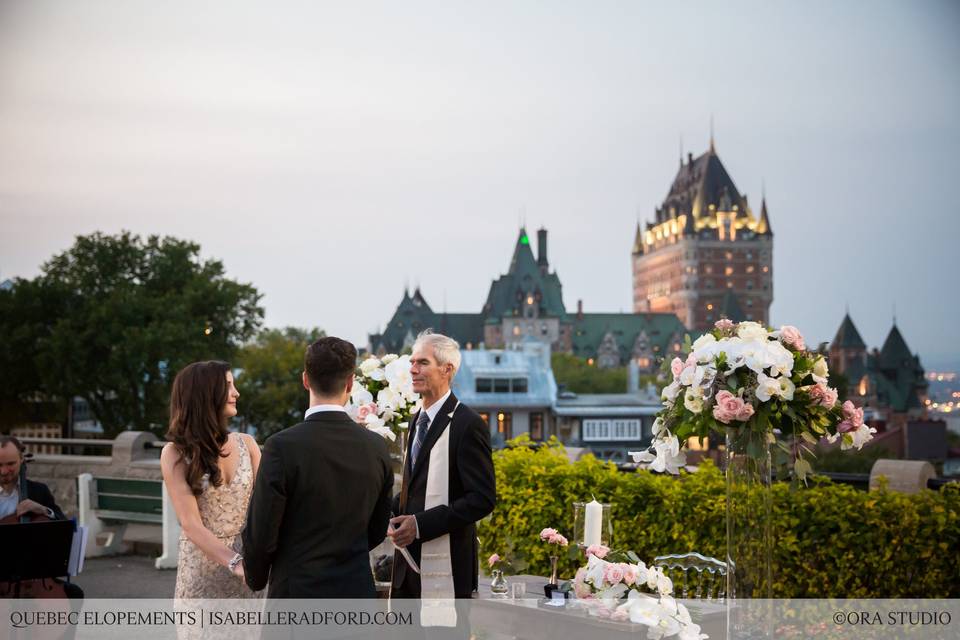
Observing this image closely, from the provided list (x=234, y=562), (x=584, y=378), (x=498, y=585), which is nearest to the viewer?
(x=234, y=562)

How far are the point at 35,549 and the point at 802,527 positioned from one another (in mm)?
4910

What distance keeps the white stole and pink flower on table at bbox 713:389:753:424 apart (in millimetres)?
1223

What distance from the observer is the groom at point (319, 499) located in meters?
3.69

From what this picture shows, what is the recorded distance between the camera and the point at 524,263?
150m

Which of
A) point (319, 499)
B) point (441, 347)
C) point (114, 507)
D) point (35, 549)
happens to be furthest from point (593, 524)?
point (114, 507)

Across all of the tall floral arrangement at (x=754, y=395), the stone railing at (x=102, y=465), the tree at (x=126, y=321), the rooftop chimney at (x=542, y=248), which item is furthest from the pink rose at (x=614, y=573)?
the rooftop chimney at (x=542, y=248)

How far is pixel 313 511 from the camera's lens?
375 cm

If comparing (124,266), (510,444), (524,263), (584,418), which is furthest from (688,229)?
(510,444)

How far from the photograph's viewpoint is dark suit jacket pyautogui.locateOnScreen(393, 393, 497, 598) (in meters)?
4.62

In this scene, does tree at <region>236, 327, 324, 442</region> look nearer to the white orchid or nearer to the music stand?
the music stand

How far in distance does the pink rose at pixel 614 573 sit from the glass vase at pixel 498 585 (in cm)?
95

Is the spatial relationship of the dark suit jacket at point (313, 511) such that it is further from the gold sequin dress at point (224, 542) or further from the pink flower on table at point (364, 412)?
the pink flower on table at point (364, 412)

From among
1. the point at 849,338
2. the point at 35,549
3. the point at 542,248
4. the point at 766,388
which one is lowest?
the point at 35,549

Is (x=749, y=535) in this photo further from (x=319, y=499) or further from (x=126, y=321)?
(x=126, y=321)
